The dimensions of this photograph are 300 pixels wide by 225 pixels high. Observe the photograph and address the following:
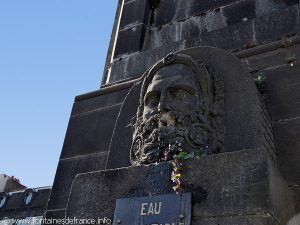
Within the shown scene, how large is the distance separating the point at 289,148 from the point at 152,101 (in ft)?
5.27

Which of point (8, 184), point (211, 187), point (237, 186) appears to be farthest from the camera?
point (8, 184)

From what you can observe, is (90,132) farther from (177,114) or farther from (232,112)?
(232,112)

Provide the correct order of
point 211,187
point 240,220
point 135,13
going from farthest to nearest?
point 135,13
point 211,187
point 240,220

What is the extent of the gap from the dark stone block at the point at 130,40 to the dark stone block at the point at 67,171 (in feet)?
6.99

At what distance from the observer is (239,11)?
6410mm

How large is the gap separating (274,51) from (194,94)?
1442mm

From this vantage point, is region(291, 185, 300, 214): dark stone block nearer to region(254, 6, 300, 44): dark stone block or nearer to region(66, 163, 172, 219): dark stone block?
region(66, 163, 172, 219): dark stone block

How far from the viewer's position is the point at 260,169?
343 cm

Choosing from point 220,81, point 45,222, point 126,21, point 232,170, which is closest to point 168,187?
point 232,170

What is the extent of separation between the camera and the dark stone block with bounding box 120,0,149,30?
288 inches

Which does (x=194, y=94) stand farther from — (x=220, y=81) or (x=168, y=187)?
(x=168, y=187)

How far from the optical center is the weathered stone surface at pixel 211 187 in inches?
131

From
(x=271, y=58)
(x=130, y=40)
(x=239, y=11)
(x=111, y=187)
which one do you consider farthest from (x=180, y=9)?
(x=111, y=187)

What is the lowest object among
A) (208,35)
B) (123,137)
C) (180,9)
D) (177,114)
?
(177,114)
